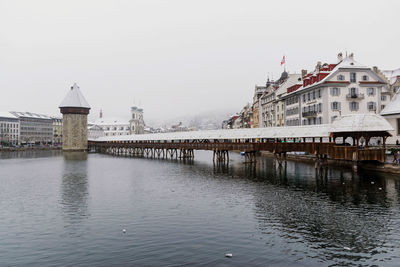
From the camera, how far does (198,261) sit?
535 inches

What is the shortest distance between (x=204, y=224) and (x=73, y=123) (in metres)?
113

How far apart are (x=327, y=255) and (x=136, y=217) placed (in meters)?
11.6

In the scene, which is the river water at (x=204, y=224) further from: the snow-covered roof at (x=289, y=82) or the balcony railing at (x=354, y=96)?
the snow-covered roof at (x=289, y=82)

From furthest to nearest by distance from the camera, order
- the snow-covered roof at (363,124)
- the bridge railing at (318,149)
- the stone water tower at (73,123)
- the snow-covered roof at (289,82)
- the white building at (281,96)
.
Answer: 1. the stone water tower at (73,123)
2. the snow-covered roof at (289,82)
3. the white building at (281,96)
4. the bridge railing at (318,149)
5. the snow-covered roof at (363,124)

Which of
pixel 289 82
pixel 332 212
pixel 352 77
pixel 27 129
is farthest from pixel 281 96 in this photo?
pixel 27 129

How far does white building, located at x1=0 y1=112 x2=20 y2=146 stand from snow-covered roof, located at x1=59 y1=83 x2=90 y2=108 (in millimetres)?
41011

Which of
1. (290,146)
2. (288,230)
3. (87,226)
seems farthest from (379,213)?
(290,146)

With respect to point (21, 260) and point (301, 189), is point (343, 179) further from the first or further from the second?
point (21, 260)

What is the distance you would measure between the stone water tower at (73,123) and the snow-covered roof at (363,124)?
10246 cm

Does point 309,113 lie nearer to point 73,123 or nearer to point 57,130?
point 73,123

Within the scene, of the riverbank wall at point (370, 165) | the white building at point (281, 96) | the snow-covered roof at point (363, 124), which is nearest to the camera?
the riverbank wall at point (370, 165)

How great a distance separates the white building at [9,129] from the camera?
142000mm

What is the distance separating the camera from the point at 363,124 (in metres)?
37.8

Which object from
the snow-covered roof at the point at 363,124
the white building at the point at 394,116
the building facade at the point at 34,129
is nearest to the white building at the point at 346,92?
the white building at the point at 394,116
